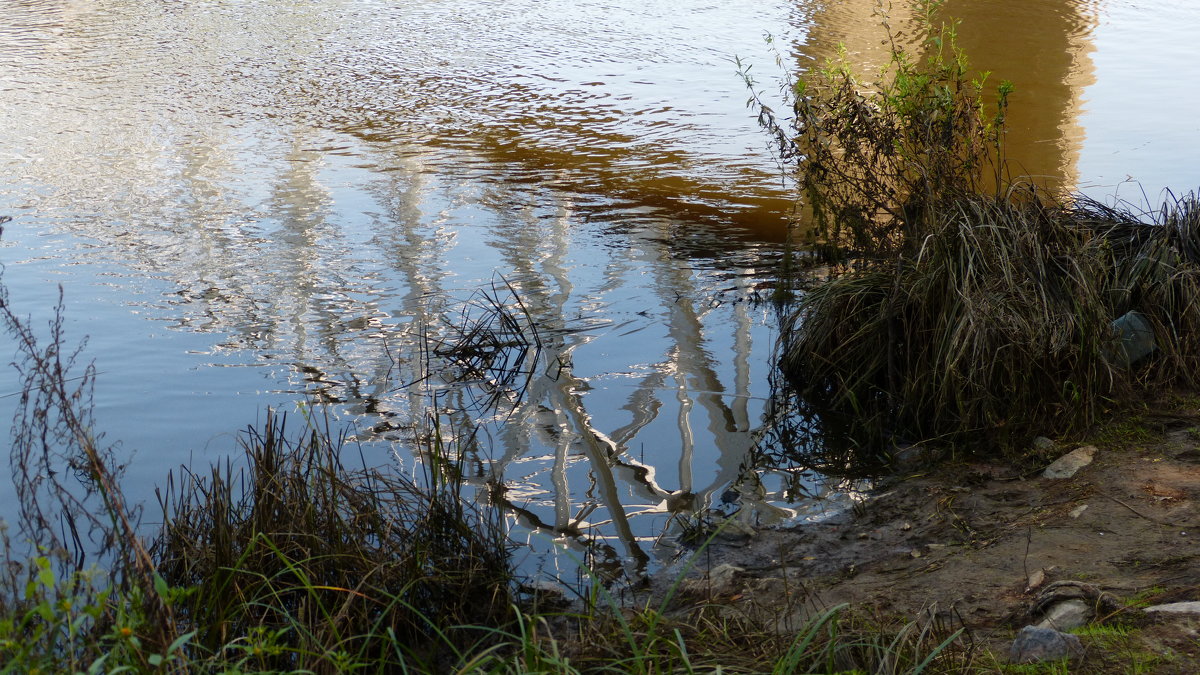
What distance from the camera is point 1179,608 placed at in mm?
3180

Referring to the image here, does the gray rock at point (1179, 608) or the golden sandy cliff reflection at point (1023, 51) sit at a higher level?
the golden sandy cliff reflection at point (1023, 51)

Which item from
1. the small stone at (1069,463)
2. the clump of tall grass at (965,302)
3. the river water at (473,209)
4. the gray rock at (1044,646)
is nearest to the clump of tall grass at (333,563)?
the river water at (473,209)

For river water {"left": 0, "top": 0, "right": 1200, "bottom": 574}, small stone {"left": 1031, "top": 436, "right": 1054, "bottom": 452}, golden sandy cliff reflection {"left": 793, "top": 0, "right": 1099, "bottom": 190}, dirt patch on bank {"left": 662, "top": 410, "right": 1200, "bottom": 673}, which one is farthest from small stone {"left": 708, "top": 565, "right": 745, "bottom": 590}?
golden sandy cliff reflection {"left": 793, "top": 0, "right": 1099, "bottom": 190}

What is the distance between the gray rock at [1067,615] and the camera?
3.25m

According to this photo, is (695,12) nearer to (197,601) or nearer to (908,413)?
(908,413)

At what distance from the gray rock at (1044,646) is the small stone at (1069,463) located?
1.74 metres

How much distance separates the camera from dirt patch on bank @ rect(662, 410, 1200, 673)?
330cm

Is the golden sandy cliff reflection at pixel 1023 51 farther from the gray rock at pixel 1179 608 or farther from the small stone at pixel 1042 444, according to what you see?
the gray rock at pixel 1179 608

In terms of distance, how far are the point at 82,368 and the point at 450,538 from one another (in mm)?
3062

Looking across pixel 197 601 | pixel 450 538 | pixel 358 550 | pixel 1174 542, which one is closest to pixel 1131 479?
pixel 1174 542

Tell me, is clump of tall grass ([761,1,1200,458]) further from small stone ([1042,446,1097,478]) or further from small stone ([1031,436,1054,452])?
small stone ([1042,446,1097,478])

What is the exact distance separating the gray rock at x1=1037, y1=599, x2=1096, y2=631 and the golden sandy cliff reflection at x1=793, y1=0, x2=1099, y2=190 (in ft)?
20.6

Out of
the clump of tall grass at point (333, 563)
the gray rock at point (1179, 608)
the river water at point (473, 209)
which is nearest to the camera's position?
the gray rock at point (1179, 608)

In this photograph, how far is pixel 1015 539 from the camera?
4102mm
